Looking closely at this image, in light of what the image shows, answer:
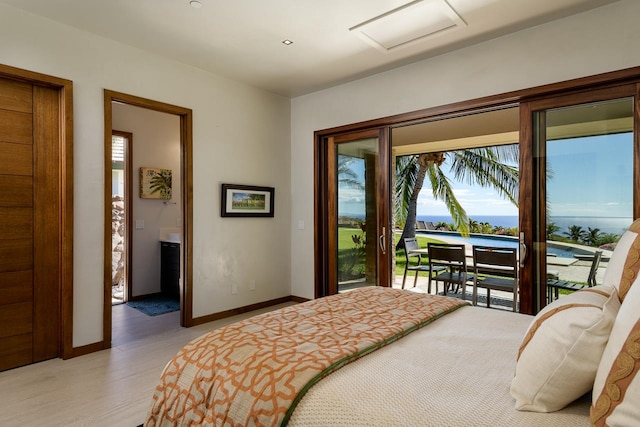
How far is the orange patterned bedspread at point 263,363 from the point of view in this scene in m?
1.19

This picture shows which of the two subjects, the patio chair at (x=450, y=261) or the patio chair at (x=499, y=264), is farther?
the patio chair at (x=450, y=261)

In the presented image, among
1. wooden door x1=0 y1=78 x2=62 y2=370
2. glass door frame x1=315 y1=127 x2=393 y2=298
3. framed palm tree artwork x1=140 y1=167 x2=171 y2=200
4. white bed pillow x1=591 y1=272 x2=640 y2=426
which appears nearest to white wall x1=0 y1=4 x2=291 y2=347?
wooden door x1=0 y1=78 x2=62 y2=370

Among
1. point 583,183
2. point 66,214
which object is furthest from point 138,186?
point 583,183

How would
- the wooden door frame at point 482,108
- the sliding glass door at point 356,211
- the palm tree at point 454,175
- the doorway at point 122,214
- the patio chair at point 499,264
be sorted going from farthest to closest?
1. the palm tree at point 454,175
2. the doorway at point 122,214
3. the patio chair at point 499,264
4. the sliding glass door at point 356,211
5. the wooden door frame at point 482,108

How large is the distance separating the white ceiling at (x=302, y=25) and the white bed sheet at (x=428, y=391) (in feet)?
7.79

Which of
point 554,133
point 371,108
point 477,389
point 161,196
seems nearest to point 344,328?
point 477,389

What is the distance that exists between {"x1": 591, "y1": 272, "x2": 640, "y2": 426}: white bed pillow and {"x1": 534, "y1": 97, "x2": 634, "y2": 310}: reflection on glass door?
231cm

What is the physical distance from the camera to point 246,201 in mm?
4371

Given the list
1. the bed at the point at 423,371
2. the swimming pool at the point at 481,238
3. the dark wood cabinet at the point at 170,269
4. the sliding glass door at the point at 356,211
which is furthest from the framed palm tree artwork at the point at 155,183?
the swimming pool at the point at 481,238

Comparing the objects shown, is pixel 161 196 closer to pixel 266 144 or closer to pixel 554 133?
pixel 266 144

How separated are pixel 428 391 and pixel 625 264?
2.80ft

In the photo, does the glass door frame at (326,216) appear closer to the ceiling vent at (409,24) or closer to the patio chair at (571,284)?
the ceiling vent at (409,24)

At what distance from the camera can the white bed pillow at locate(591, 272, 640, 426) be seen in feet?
2.63

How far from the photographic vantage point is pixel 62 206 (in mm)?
2977
